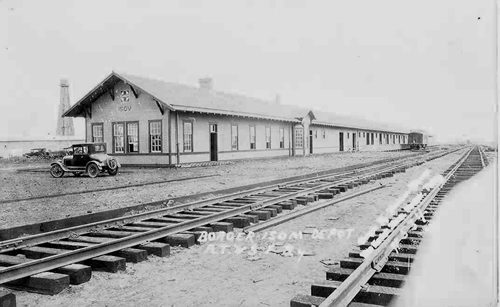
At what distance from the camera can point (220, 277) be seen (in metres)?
4.82

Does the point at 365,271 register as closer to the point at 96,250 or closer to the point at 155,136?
the point at 96,250

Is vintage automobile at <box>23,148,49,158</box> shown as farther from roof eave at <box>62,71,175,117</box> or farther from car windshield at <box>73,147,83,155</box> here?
car windshield at <box>73,147,83,155</box>

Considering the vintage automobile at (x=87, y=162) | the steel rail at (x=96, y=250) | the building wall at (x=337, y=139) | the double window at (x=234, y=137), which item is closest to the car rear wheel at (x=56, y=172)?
the vintage automobile at (x=87, y=162)

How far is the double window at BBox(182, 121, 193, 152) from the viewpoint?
2362cm

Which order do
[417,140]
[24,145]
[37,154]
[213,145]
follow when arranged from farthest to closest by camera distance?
[417,140], [24,145], [37,154], [213,145]

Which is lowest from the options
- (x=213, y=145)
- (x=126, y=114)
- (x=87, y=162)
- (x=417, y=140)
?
(x=87, y=162)

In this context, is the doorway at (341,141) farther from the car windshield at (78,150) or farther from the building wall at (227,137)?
the car windshield at (78,150)

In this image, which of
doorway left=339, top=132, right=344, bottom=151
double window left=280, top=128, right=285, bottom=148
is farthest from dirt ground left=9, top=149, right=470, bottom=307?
doorway left=339, top=132, right=344, bottom=151

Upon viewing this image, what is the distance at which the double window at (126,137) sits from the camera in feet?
79.4

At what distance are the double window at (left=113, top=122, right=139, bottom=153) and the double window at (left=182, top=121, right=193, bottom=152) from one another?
8.97 ft

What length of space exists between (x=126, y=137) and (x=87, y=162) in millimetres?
6383

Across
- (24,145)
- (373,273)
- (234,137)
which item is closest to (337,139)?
(234,137)

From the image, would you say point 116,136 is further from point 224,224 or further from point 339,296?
point 339,296

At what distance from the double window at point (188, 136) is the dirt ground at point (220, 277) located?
17228mm
